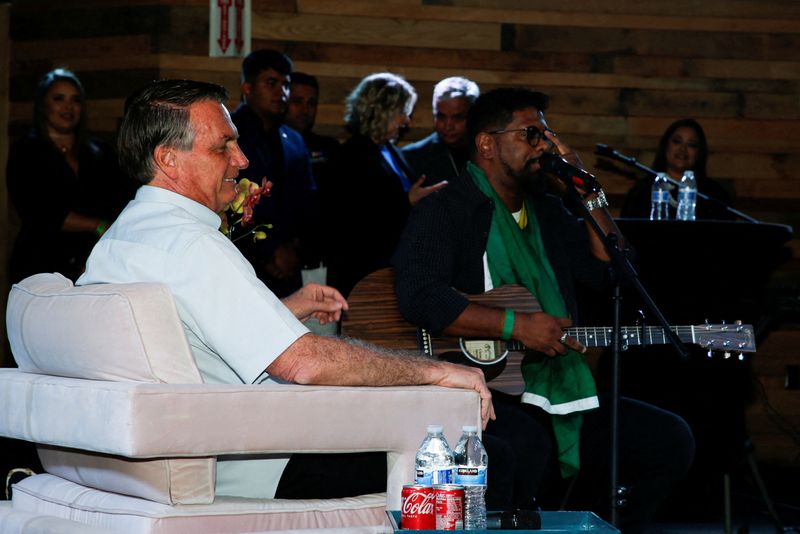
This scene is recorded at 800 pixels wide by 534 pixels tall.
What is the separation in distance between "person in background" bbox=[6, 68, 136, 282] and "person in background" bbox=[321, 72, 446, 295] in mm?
897

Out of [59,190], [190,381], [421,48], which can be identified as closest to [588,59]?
[421,48]

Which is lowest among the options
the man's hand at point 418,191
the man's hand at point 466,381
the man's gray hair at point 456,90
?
the man's hand at point 466,381

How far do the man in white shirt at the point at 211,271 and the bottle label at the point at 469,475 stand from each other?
10.2 inches

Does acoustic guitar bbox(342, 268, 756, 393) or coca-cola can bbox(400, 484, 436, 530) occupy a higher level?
acoustic guitar bbox(342, 268, 756, 393)

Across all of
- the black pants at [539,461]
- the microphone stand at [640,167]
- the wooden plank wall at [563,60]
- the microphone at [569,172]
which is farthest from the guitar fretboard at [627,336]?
the wooden plank wall at [563,60]

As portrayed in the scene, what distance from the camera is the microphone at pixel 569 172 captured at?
346 centimetres

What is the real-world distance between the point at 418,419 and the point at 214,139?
0.80m

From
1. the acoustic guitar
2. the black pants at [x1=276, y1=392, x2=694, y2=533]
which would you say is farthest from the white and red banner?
the black pants at [x1=276, y1=392, x2=694, y2=533]

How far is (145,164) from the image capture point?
274cm

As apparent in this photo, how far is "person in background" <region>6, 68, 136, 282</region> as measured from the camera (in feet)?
16.6

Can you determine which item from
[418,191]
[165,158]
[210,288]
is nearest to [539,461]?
[210,288]

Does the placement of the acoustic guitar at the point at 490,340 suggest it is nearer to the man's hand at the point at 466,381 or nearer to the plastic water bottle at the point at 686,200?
the man's hand at the point at 466,381

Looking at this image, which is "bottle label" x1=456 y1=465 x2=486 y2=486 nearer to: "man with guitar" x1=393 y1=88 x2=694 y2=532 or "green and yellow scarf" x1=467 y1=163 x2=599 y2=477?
"man with guitar" x1=393 y1=88 x2=694 y2=532

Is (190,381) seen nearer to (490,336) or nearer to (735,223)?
(490,336)
